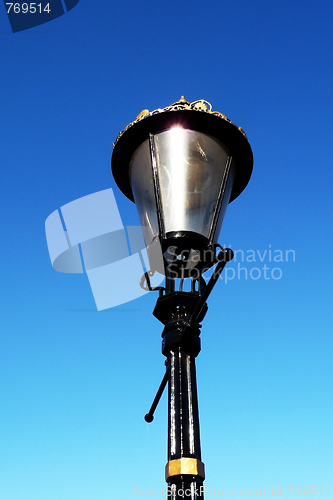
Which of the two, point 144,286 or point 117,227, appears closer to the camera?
point 144,286

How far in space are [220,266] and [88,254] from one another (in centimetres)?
211

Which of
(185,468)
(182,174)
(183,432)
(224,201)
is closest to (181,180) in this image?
(182,174)

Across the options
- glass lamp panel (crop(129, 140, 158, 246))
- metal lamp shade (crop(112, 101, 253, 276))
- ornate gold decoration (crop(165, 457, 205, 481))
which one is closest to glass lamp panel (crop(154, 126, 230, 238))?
metal lamp shade (crop(112, 101, 253, 276))

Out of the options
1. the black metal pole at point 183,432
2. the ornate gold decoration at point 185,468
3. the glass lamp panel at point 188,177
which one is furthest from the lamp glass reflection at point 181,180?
the ornate gold decoration at point 185,468

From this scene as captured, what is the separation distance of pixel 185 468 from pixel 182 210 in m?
1.60

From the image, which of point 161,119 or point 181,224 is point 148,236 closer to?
point 181,224

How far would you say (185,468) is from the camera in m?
2.53

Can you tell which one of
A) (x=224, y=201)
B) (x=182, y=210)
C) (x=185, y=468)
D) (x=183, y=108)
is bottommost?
(x=185, y=468)

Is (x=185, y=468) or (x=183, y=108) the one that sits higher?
(x=183, y=108)

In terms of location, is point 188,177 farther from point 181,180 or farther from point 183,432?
point 183,432

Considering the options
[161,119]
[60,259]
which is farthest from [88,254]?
[161,119]

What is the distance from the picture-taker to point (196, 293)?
325cm

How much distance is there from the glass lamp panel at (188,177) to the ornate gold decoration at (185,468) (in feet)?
4.68

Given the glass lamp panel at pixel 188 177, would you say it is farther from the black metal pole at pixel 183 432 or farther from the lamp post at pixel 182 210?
the black metal pole at pixel 183 432
